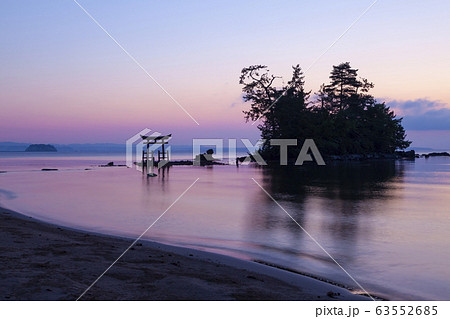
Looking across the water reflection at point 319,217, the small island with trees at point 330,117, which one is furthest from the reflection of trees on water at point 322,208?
the small island with trees at point 330,117

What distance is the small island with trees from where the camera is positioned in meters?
54.0

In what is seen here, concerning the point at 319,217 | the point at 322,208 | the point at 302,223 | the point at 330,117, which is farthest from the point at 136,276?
the point at 330,117

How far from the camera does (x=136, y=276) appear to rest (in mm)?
5727

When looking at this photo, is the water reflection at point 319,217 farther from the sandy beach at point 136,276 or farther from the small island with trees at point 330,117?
the small island with trees at point 330,117

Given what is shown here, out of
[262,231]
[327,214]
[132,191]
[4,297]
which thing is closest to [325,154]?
[132,191]

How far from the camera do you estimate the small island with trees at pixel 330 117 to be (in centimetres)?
5400

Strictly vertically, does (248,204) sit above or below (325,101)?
below

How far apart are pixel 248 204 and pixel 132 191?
826cm

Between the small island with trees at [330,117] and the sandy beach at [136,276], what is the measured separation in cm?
4703

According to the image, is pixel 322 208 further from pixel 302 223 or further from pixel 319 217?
pixel 302 223

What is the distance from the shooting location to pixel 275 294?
5188 mm

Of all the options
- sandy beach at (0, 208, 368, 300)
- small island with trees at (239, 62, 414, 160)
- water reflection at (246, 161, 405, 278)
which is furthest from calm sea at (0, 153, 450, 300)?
small island with trees at (239, 62, 414, 160)

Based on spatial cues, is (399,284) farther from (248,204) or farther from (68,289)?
(248,204)

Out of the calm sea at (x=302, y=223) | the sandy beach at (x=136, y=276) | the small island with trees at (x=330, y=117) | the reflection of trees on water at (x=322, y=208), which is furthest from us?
the small island with trees at (x=330, y=117)
